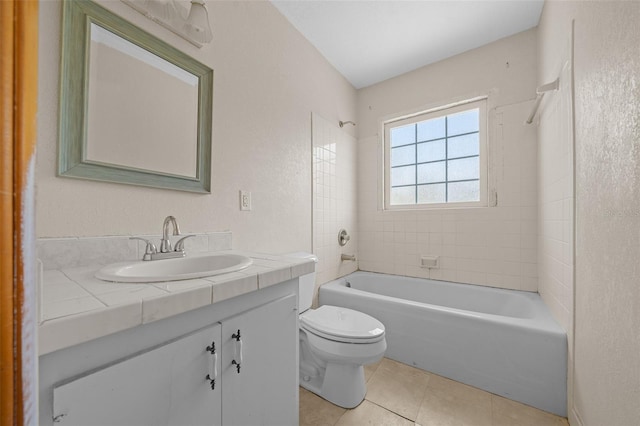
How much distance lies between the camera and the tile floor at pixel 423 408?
4.04 feet

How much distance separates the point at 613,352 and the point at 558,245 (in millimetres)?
767

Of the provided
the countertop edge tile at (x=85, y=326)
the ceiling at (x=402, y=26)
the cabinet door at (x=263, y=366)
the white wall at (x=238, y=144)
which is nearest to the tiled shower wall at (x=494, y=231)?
the ceiling at (x=402, y=26)

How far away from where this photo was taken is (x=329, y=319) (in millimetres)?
1449

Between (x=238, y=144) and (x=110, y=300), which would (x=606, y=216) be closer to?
(x=110, y=300)

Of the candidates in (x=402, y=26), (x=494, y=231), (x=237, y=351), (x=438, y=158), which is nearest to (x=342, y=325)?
(x=237, y=351)

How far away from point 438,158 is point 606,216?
5.39ft

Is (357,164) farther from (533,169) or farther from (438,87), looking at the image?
(533,169)

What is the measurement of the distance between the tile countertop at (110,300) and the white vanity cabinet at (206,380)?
69 millimetres

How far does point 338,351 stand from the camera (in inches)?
50.1

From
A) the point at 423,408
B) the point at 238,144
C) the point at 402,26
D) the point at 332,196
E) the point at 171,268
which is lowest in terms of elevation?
the point at 423,408

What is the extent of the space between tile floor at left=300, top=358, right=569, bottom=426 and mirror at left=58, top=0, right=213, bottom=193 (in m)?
1.30

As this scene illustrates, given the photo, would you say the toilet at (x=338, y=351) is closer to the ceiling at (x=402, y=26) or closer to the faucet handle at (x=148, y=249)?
the faucet handle at (x=148, y=249)

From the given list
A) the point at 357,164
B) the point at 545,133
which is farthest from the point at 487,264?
the point at 357,164

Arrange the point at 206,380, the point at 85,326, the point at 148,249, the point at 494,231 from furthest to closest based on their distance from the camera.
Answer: the point at 494,231, the point at 148,249, the point at 206,380, the point at 85,326
